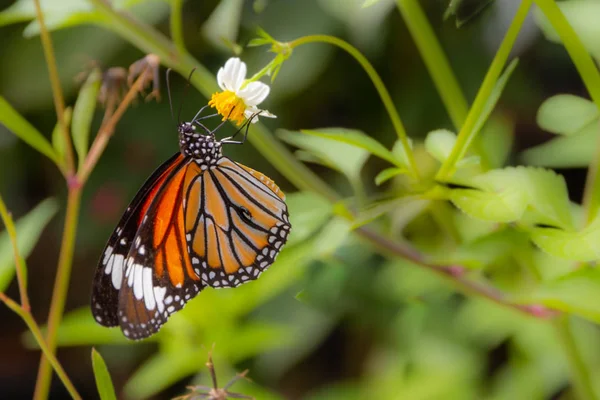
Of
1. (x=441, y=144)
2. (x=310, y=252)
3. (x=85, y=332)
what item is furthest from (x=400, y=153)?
(x=85, y=332)

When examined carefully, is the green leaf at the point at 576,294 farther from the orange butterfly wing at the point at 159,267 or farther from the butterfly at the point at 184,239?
the orange butterfly wing at the point at 159,267

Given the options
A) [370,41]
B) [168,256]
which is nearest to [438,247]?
[370,41]

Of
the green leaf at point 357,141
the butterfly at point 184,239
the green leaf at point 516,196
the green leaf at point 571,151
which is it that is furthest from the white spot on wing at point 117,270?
the green leaf at point 571,151

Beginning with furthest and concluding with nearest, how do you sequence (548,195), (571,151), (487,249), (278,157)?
(571,151), (278,157), (487,249), (548,195)

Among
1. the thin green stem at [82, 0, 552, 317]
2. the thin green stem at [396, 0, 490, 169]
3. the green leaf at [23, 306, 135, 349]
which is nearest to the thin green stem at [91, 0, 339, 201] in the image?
the thin green stem at [82, 0, 552, 317]

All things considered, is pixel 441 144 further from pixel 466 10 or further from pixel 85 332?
pixel 85 332

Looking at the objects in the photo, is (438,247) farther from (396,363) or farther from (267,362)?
(267,362)

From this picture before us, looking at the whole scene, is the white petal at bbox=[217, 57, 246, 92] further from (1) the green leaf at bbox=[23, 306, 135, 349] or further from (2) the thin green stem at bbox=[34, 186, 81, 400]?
(1) the green leaf at bbox=[23, 306, 135, 349]
